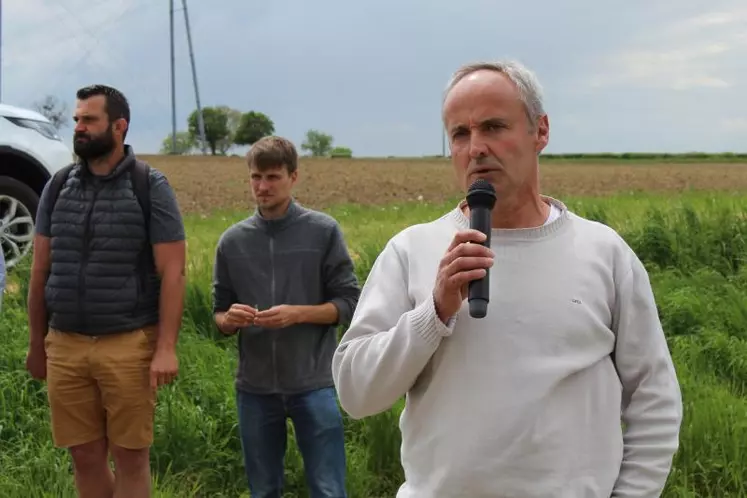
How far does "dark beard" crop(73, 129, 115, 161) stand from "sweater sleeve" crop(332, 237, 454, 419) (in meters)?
1.96

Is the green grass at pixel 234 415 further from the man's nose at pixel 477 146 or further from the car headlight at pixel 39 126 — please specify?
the man's nose at pixel 477 146

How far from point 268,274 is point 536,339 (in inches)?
75.5

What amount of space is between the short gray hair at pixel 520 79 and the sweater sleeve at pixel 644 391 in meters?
0.37

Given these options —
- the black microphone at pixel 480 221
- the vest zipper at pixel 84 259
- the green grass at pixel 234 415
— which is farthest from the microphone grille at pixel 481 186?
the green grass at pixel 234 415

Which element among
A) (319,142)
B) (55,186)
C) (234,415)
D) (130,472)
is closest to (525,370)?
(130,472)

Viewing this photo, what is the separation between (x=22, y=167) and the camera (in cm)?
654

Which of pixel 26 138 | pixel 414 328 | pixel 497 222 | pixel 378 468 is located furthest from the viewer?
pixel 26 138

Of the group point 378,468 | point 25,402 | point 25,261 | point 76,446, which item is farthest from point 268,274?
A: point 25,261

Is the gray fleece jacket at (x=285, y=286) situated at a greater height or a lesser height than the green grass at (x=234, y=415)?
greater

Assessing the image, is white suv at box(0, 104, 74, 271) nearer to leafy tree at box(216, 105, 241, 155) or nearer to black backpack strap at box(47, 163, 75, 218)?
black backpack strap at box(47, 163, 75, 218)

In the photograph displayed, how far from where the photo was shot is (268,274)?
3.36 meters

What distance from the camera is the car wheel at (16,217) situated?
6113 mm

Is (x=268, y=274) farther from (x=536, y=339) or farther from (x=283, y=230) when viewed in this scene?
(x=536, y=339)

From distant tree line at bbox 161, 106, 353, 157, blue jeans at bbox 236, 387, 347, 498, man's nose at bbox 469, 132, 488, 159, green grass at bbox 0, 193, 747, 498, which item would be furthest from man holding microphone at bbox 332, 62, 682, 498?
distant tree line at bbox 161, 106, 353, 157
